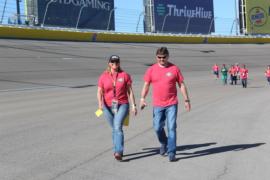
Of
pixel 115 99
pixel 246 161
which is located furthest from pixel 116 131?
pixel 246 161

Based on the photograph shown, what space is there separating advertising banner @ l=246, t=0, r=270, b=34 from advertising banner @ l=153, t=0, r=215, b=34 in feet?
16.2

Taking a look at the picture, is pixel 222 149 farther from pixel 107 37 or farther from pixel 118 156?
pixel 107 37

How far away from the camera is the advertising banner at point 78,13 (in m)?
43.4

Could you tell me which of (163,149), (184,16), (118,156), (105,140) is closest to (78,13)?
(184,16)

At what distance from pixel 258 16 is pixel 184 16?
37.3 feet

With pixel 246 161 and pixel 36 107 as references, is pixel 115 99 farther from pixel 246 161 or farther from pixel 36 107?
pixel 36 107

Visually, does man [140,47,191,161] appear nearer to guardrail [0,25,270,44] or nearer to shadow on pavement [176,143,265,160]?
shadow on pavement [176,143,265,160]

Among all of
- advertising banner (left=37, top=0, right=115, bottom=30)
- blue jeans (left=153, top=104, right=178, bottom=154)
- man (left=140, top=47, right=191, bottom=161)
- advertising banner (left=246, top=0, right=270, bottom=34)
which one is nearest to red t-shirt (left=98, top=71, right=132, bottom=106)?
man (left=140, top=47, right=191, bottom=161)

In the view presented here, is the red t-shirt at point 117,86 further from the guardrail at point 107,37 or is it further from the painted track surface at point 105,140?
the guardrail at point 107,37

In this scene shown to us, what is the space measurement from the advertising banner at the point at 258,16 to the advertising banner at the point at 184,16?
16.2 ft

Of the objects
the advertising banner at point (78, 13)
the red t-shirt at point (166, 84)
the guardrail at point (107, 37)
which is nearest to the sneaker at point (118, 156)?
the red t-shirt at point (166, 84)

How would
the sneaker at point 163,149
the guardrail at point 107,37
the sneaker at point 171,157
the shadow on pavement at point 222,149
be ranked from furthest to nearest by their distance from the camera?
the guardrail at point 107,37, the shadow on pavement at point 222,149, the sneaker at point 163,149, the sneaker at point 171,157

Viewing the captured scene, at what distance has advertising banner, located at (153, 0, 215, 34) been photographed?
56.0 meters

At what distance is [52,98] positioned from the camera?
20.2 meters
